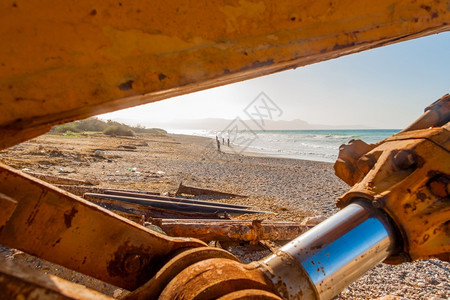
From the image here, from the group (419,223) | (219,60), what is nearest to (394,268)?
(419,223)

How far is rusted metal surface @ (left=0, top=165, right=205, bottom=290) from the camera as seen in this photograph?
1.34m

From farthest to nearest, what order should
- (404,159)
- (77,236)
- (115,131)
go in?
(115,131) → (404,159) → (77,236)

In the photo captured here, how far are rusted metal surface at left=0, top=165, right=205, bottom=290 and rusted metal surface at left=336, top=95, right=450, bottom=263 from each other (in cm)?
106

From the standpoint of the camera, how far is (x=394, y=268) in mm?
→ 4332

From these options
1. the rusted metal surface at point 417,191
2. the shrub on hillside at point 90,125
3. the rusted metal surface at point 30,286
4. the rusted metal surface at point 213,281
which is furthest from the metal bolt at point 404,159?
the shrub on hillside at point 90,125

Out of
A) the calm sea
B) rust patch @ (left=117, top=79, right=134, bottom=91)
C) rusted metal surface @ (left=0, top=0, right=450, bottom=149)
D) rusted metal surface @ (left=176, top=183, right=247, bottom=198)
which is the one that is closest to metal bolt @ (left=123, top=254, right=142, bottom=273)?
rusted metal surface @ (left=0, top=0, right=450, bottom=149)

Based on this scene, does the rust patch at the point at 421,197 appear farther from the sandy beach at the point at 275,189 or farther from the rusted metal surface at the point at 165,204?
the rusted metal surface at the point at 165,204

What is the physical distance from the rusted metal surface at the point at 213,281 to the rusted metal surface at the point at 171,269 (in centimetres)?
8

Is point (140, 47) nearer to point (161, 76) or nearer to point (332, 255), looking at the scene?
point (161, 76)

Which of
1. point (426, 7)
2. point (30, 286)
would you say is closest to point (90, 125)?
point (30, 286)

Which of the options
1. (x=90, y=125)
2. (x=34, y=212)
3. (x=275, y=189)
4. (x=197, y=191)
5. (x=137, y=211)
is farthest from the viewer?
(x=90, y=125)

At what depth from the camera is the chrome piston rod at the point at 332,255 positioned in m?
1.44

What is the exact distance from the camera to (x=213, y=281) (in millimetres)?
1277

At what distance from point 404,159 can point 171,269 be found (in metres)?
1.38
